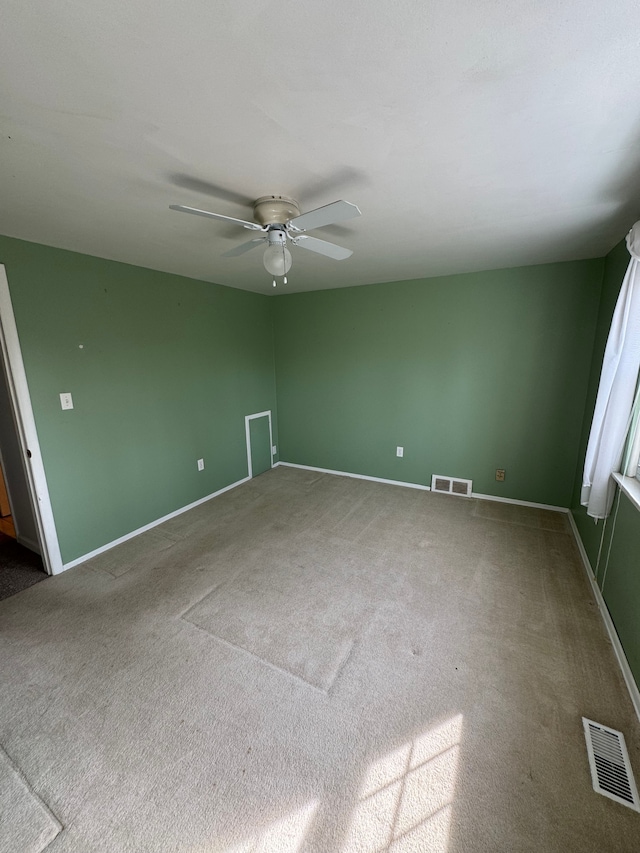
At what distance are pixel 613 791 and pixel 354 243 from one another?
2.92 m

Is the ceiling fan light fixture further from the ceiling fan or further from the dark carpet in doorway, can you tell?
the dark carpet in doorway

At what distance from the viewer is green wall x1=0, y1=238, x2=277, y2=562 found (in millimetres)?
2266

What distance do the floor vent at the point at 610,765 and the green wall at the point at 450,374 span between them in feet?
7.37

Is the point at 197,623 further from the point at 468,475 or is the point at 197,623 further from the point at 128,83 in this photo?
the point at 468,475

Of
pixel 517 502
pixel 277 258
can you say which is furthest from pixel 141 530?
pixel 517 502

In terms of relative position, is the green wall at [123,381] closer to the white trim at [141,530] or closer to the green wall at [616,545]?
the white trim at [141,530]

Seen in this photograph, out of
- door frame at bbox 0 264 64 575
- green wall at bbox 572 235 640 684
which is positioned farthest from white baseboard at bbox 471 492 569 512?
door frame at bbox 0 264 64 575

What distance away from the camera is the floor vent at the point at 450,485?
358cm

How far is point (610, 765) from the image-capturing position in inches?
49.2

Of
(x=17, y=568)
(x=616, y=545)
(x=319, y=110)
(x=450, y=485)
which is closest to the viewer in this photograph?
(x=319, y=110)

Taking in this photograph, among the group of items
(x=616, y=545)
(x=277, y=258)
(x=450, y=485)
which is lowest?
Answer: (x=450, y=485)

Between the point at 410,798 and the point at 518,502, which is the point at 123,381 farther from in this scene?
the point at 518,502

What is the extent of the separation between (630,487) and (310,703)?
6.61 feet

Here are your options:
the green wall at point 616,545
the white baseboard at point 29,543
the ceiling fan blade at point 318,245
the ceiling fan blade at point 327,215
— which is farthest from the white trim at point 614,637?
the white baseboard at point 29,543
